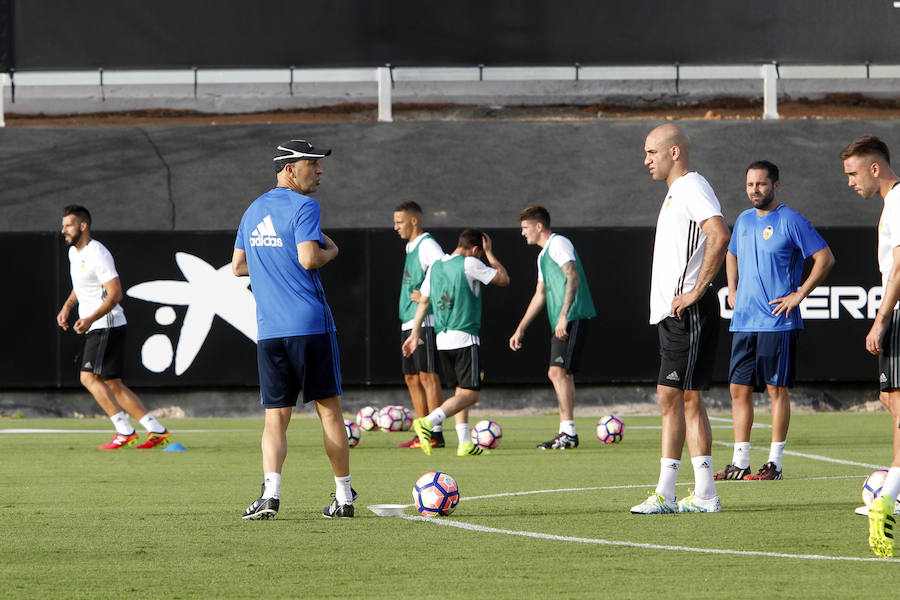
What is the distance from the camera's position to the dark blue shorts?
750 cm

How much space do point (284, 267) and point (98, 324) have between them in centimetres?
634

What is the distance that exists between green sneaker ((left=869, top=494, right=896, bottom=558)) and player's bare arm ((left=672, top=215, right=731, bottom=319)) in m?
1.90

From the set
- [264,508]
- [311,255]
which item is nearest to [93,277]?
[264,508]

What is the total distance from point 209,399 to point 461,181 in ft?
18.2

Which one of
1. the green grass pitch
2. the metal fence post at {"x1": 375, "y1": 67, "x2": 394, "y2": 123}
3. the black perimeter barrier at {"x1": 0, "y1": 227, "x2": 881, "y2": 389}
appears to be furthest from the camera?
the metal fence post at {"x1": 375, "y1": 67, "x2": 394, "y2": 123}

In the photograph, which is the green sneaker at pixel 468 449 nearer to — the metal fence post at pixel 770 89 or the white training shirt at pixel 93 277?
the white training shirt at pixel 93 277

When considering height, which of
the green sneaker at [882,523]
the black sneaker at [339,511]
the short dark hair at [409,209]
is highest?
the short dark hair at [409,209]

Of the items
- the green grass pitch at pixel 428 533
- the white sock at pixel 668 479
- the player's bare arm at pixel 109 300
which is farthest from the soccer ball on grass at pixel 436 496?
the player's bare arm at pixel 109 300

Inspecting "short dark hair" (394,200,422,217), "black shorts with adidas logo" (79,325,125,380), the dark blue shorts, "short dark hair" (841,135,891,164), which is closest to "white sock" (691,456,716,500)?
"short dark hair" (841,135,891,164)

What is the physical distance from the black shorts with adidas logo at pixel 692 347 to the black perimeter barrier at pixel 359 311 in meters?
10.6

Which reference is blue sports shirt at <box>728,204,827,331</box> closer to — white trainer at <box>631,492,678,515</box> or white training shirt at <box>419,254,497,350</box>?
white trainer at <box>631,492,678,515</box>

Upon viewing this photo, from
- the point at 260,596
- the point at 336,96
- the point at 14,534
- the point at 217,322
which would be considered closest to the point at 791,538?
the point at 260,596

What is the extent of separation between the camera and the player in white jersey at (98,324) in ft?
42.6

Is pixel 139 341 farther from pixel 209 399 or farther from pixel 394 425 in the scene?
pixel 394 425
